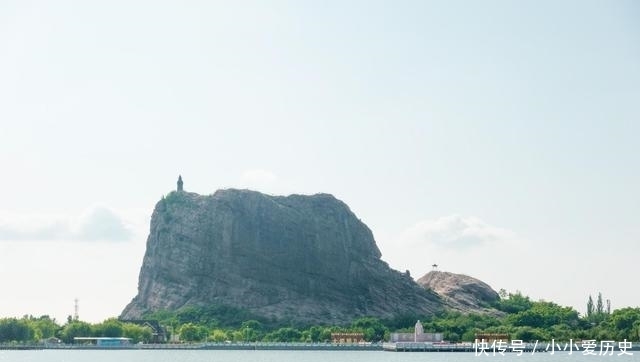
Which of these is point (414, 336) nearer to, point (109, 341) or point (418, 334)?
point (418, 334)

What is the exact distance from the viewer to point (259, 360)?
14688cm

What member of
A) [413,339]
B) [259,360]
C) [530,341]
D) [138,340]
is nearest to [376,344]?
[413,339]

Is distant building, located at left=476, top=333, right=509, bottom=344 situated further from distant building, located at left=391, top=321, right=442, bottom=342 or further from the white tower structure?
the white tower structure

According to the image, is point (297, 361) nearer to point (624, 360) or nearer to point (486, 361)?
point (486, 361)

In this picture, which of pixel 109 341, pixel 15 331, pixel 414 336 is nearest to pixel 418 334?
pixel 414 336

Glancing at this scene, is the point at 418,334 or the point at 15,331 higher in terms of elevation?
the point at 15,331

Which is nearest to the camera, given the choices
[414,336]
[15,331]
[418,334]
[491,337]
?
[15,331]

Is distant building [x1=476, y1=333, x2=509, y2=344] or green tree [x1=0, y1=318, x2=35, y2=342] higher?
green tree [x1=0, y1=318, x2=35, y2=342]

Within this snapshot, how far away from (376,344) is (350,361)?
5715cm

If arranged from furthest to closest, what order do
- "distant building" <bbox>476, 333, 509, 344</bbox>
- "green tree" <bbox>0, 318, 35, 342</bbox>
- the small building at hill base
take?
"distant building" <bbox>476, 333, 509, 344</bbox>, "green tree" <bbox>0, 318, 35, 342</bbox>, the small building at hill base

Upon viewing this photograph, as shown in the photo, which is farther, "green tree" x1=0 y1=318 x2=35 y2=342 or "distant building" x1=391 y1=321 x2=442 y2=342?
"distant building" x1=391 y1=321 x2=442 y2=342

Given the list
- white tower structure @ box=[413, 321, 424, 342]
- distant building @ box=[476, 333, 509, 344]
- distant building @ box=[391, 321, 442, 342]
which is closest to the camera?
white tower structure @ box=[413, 321, 424, 342]

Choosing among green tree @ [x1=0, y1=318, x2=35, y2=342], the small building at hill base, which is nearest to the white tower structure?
the small building at hill base

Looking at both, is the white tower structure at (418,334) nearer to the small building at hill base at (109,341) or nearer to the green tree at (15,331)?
the small building at hill base at (109,341)
